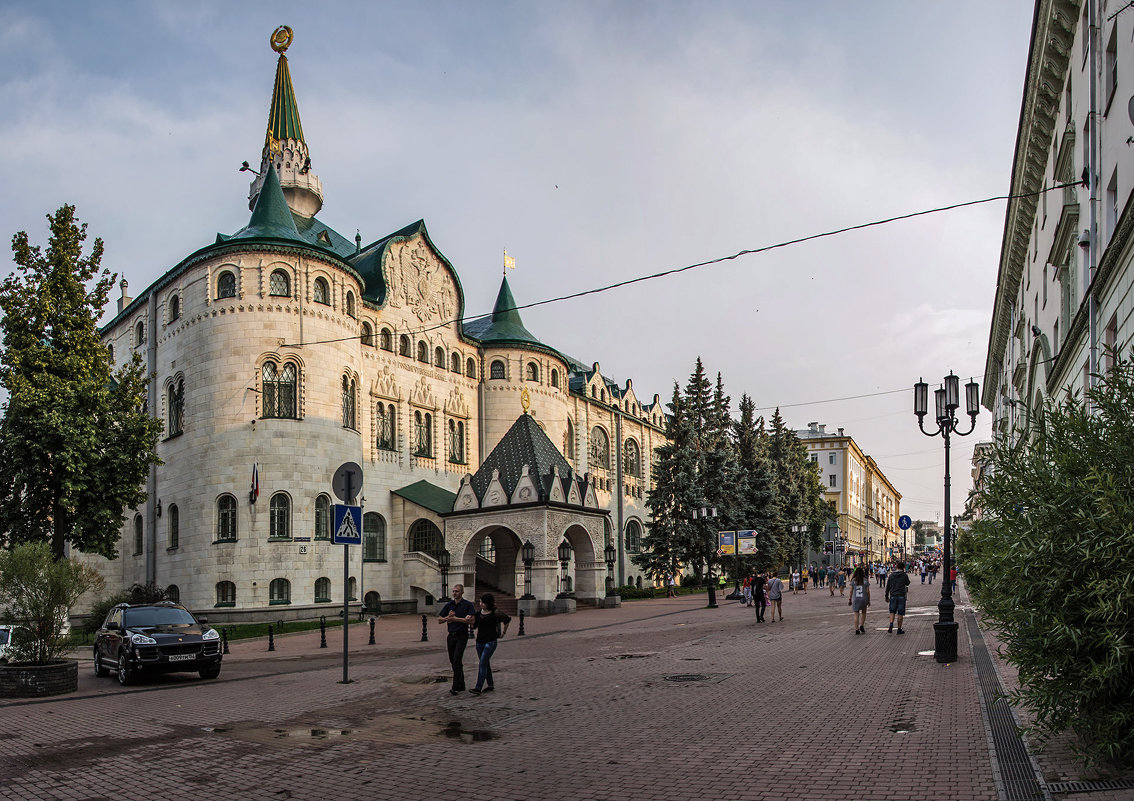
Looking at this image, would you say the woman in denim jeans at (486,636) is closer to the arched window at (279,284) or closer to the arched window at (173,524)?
the arched window at (279,284)

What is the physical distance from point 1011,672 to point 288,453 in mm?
28261

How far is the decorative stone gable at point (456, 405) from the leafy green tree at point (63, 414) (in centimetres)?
2018

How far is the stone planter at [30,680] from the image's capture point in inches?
541

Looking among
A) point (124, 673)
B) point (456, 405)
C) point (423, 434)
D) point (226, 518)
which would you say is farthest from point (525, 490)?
point (124, 673)

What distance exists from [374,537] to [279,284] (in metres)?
12.3

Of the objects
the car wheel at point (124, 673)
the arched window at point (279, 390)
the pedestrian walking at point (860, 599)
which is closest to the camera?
the car wheel at point (124, 673)

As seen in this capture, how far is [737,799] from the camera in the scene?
709 cm

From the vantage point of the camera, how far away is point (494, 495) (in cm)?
3678

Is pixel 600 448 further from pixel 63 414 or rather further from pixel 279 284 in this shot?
pixel 63 414

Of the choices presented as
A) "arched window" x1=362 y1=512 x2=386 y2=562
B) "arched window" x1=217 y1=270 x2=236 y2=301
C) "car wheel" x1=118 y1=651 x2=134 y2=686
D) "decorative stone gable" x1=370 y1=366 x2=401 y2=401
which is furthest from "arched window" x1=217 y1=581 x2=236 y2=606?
"car wheel" x1=118 y1=651 x2=134 y2=686

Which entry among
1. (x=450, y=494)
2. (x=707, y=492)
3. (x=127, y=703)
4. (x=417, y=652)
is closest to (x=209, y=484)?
(x=450, y=494)

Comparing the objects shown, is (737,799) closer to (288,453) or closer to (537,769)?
(537,769)

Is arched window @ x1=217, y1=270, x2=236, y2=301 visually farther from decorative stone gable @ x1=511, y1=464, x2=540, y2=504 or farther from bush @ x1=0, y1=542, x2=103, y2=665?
bush @ x1=0, y1=542, x2=103, y2=665

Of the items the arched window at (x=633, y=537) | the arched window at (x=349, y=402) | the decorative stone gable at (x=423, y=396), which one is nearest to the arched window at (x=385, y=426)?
the decorative stone gable at (x=423, y=396)
